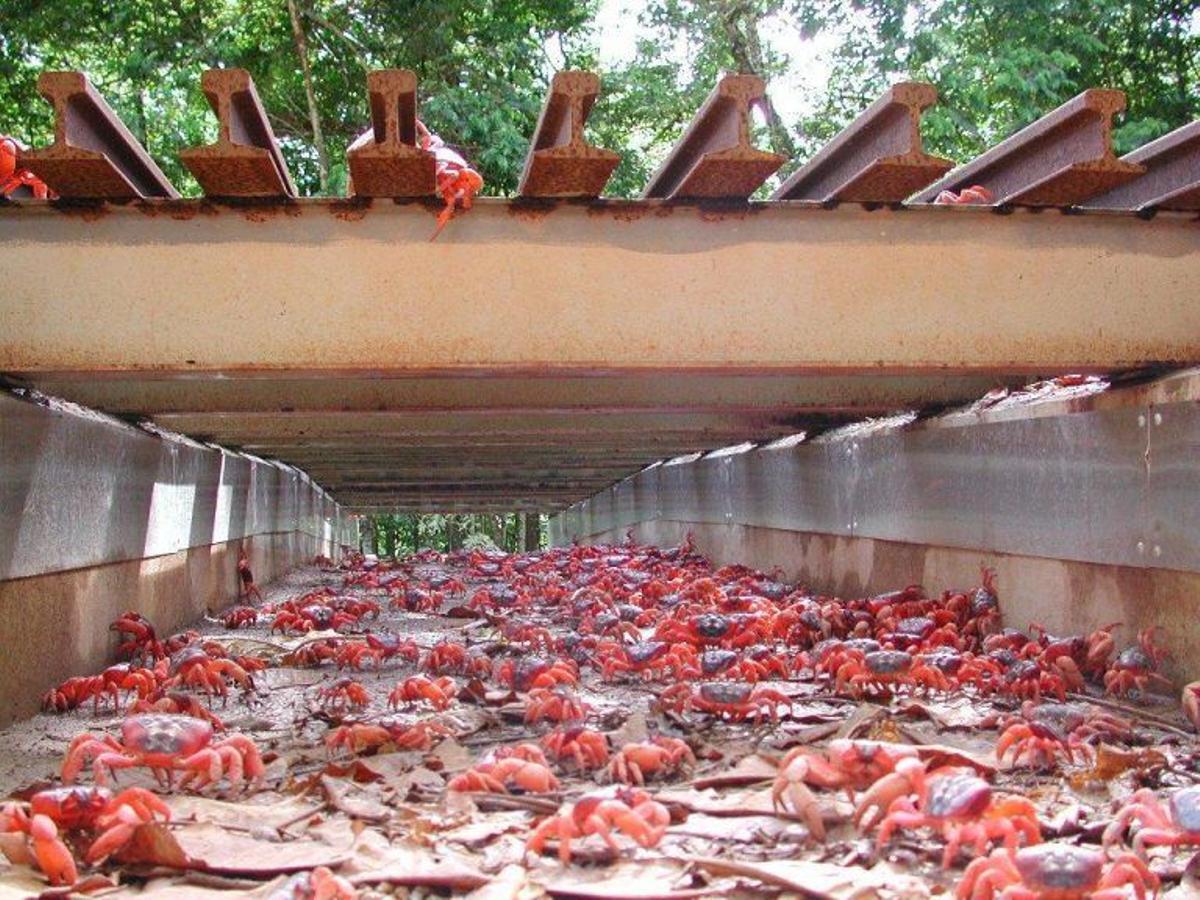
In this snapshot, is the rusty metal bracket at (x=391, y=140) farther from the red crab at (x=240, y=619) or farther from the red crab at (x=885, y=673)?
the red crab at (x=240, y=619)

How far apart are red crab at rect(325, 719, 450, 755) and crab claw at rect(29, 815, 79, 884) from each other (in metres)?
1.72

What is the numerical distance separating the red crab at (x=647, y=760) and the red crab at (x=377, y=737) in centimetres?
94

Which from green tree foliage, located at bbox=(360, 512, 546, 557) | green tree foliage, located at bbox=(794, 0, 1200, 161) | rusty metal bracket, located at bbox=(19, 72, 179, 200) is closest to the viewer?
rusty metal bracket, located at bbox=(19, 72, 179, 200)

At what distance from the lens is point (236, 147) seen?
453 centimetres

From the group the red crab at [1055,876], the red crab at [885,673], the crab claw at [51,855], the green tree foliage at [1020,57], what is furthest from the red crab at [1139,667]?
the green tree foliage at [1020,57]

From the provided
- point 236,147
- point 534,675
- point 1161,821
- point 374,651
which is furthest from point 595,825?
point 374,651

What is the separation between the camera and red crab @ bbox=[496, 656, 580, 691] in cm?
650

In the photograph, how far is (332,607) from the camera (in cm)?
1105

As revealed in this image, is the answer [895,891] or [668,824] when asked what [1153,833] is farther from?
[668,824]

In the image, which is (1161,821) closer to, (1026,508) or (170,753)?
(170,753)

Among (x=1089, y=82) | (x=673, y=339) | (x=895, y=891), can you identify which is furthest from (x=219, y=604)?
(x=1089, y=82)

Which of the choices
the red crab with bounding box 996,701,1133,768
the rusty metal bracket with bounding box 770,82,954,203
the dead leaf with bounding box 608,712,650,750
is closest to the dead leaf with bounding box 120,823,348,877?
the dead leaf with bounding box 608,712,650,750

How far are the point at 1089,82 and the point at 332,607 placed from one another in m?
15.2

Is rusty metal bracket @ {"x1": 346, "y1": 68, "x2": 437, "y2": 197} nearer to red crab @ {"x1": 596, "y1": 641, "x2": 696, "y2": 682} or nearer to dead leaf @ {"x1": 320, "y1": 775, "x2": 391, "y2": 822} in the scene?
dead leaf @ {"x1": 320, "y1": 775, "x2": 391, "y2": 822}
